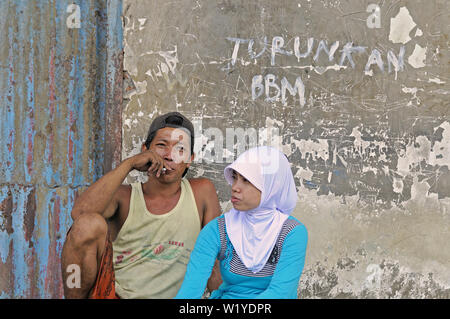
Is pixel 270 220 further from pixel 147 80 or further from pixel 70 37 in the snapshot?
pixel 70 37

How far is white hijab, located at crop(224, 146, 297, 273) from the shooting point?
266 cm

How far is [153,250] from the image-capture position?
3.07 meters

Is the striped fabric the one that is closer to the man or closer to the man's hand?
the man

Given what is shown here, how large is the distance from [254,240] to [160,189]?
78cm

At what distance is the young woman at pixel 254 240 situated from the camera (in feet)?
8.67

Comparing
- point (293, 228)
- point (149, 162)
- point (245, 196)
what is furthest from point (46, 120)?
point (293, 228)

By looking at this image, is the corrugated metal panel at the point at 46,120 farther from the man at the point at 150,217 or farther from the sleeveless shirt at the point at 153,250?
the sleeveless shirt at the point at 153,250

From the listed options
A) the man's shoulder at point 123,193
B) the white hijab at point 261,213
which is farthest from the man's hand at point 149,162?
the white hijab at point 261,213

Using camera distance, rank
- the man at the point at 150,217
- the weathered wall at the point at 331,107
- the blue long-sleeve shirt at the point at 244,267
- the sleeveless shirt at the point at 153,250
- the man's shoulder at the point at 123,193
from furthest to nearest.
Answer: the weathered wall at the point at 331,107
the man's shoulder at the point at 123,193
the sleeveless shirt at the point at 153,250
the man at the point at 150,217
the blue long-sleeve shirt at the point at 244,267

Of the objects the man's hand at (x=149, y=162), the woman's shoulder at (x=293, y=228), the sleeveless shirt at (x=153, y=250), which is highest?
the man's hand at (x=149, y=162)

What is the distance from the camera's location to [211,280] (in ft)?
10.7

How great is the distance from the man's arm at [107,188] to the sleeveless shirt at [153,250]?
195 mm

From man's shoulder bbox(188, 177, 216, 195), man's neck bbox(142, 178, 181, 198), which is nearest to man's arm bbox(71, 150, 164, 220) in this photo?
man's neck bbox(142, 178, 181, 198)

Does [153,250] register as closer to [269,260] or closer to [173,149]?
[173,149]
